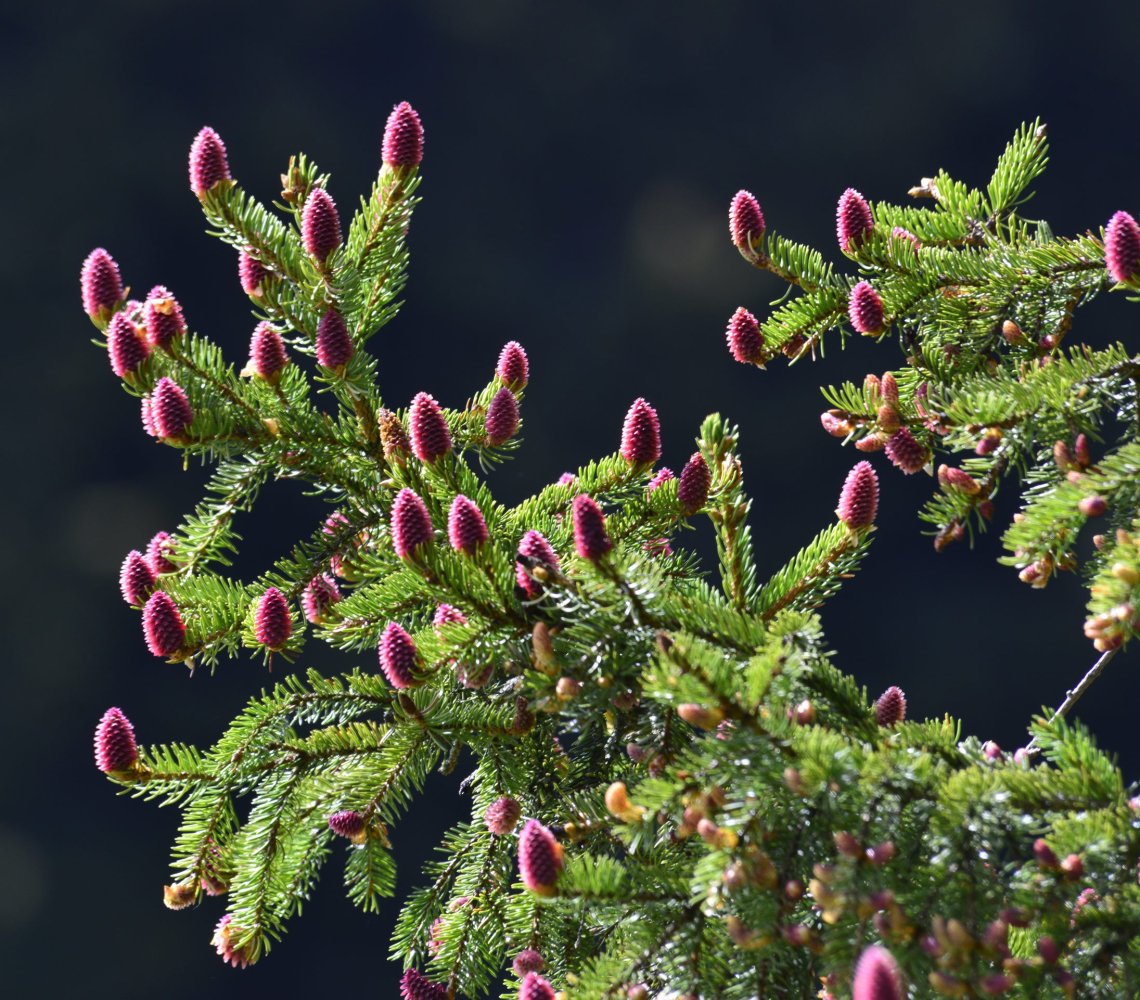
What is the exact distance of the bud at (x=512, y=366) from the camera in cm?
100

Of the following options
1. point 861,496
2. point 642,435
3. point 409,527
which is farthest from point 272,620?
point 861,496

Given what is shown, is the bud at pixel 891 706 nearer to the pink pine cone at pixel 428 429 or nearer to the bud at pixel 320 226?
the pink pine cone at pixel 428 429

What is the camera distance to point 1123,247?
2.56ft

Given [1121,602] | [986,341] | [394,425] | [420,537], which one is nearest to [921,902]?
[1121,602]

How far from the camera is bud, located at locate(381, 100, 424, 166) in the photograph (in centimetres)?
89

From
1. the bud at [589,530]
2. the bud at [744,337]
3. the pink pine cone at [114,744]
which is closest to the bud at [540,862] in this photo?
the bud at [589,530]

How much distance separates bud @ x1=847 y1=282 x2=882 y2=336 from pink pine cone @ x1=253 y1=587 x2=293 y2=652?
45 centimetres

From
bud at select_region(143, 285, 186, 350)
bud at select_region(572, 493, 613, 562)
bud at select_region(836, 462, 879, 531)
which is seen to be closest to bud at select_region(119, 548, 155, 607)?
bud at select_region(143, 285, 186, 350)

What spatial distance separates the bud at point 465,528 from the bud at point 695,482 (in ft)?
0.65

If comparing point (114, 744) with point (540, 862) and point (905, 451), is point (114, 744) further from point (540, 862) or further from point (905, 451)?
point (905, 451)

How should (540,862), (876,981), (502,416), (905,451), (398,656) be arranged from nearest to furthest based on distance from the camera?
(876,981) < (540,862) < (398,656) < (905,451) < (502,416)

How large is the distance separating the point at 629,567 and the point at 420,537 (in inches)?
4.6

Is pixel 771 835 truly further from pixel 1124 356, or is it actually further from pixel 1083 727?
pixel 1124 356

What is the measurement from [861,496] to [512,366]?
30 cm
